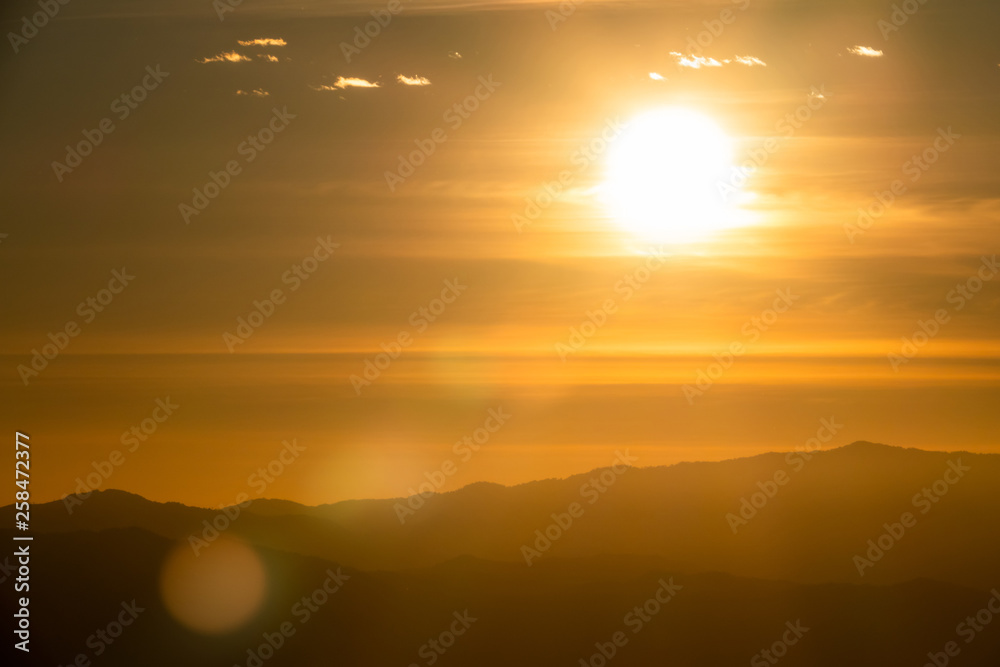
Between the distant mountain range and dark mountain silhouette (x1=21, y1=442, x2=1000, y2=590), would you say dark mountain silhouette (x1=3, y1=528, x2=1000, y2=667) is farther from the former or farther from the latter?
dark mountain silhouette (x1=21, y1=442, x2=1000, y2=590)

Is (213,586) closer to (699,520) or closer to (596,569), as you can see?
(596,569)

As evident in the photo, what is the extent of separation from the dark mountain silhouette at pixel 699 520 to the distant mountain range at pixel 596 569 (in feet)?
1.39

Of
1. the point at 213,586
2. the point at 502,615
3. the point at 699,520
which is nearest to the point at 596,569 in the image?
the point at 502,615

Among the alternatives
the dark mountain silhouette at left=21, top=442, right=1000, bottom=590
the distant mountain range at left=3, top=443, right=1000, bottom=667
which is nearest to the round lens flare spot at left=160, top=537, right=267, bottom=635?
the distant mountain range at left=3, top=443, right=1000, bottom=667

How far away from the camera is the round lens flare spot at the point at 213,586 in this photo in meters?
98.2

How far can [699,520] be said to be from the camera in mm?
149375

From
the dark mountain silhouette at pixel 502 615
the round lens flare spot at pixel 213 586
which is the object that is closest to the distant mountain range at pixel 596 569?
the dark mountain silhouette at pixel 502 615

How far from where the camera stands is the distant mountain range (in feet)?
314

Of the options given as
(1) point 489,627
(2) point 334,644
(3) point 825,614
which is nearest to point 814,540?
(3) point 825,614

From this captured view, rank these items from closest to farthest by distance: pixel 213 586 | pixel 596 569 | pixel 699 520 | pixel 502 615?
pixel 502 615
pixel 213 586
pixel 596 569
pixel 699 520

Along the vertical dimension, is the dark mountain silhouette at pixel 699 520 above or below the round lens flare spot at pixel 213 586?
below

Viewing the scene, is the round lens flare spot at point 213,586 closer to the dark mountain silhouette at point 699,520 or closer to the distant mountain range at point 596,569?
the distant mountain range at point 596,569

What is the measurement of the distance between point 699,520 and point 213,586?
2880 inches

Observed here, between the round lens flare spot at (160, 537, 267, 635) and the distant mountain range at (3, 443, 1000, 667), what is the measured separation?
1.32m
